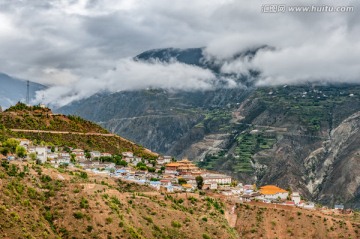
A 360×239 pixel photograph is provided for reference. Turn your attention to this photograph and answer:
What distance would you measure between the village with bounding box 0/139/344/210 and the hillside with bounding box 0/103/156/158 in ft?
31.7

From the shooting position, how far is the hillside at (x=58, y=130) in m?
136

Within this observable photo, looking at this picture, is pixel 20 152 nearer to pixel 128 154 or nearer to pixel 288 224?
pixel 288 224

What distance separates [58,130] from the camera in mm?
145875

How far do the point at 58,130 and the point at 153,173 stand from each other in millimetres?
42156

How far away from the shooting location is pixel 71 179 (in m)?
73.8

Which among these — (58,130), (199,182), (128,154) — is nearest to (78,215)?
(199,182)

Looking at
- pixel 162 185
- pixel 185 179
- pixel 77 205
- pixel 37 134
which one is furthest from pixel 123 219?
pixel 37 134

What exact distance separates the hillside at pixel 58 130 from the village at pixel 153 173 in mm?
9661

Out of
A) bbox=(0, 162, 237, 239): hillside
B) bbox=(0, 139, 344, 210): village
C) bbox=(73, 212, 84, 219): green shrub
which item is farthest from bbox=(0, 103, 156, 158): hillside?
bbox=(73, 212, 84, 219): green shrub

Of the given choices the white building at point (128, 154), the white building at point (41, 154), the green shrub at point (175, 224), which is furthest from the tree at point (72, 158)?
the green shrub at point (175, 224)

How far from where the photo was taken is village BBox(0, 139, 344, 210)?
97.4m

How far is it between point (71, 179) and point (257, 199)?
49.7 metres

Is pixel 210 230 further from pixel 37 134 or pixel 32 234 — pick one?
pixel 37 134

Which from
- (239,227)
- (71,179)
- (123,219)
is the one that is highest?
(71,179)
